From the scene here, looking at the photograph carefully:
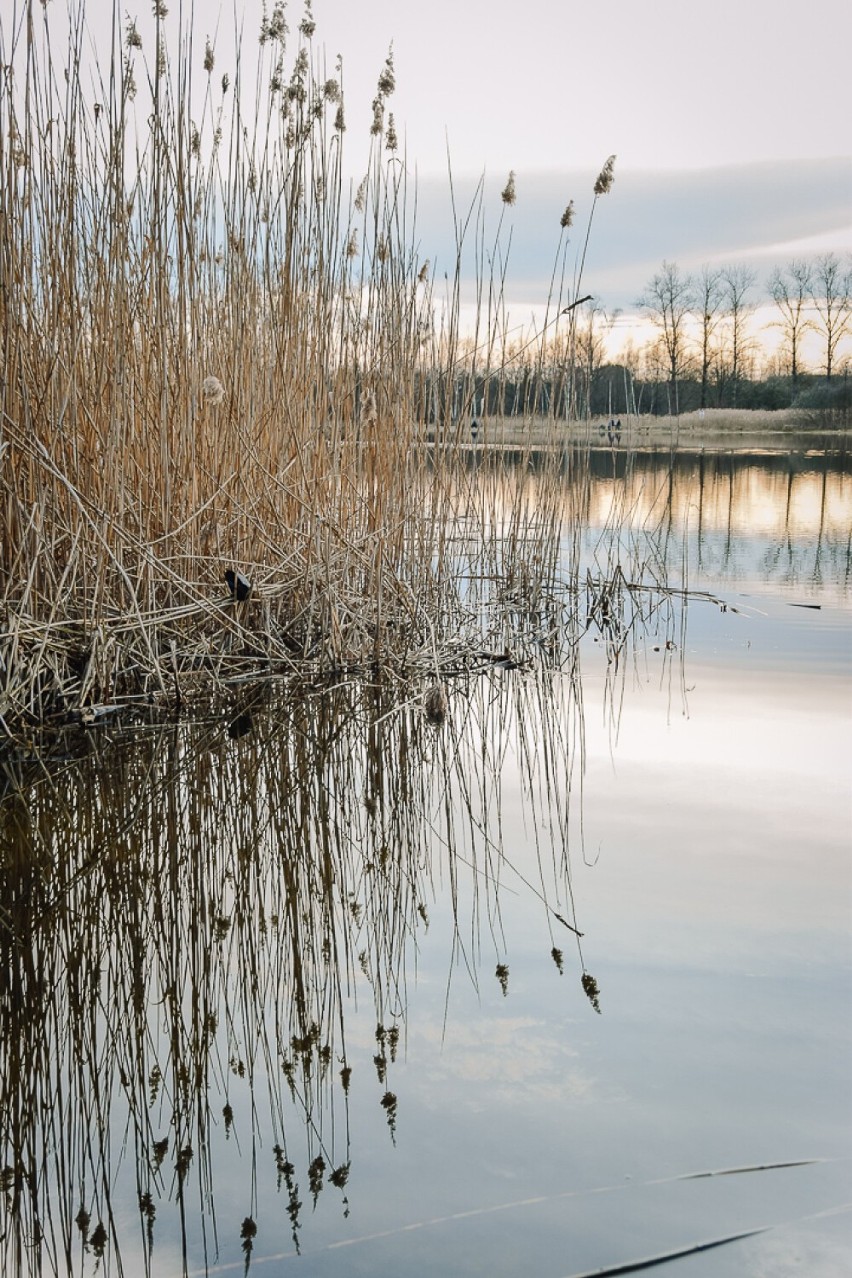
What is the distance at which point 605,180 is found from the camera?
3.02 metres

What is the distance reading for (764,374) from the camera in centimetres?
3403

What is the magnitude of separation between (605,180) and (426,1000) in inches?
96.0

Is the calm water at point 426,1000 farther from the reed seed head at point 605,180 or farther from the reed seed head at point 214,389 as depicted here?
the reed seed head at point 605,180

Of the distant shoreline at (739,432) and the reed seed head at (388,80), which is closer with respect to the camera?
the reed seed head at (388,80)

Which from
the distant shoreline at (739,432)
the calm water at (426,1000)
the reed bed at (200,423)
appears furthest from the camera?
the distant shoreline at (739,432)

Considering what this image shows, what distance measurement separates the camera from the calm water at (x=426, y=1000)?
3.08 ft

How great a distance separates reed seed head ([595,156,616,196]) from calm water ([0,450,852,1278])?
1.50 m

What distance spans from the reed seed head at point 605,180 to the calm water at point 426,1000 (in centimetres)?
150

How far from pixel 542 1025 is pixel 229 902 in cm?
52

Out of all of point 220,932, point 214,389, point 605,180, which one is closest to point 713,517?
point 605,180

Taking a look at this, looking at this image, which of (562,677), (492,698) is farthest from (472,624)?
(492,698)

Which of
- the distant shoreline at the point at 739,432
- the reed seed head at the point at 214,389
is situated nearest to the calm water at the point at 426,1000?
the reed seed head at the point at 214,389

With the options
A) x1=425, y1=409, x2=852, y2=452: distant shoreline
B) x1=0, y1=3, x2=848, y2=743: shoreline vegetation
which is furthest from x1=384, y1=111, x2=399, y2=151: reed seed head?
x1=425, y1=409, x2=852, y2=452: distant shoreline

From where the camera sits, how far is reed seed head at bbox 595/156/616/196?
9.84 feet
